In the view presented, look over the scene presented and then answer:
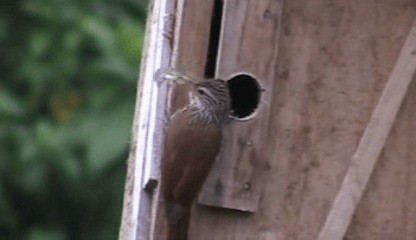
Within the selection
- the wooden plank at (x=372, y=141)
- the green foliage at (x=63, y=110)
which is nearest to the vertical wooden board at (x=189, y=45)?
the wooden plank at (x=372, y=141)

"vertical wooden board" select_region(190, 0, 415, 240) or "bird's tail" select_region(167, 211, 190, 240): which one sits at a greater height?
"vertical wooden board" select_region(190, 0, 415, 240)

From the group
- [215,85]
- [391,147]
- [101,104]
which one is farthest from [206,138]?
[101,104]

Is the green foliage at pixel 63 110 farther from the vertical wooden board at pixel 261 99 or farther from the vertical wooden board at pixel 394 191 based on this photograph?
the vertical wooden board at pixel 394 191

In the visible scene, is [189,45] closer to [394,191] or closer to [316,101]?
[316,101]

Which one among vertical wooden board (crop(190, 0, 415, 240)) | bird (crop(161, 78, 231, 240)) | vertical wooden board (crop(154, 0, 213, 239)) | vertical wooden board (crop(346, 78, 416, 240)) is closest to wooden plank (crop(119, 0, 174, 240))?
vertical wooden board (crop(154, 0, 213, 239))

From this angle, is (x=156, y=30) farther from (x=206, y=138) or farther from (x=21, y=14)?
(x=21, y=14)

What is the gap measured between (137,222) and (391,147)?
85 centimetres

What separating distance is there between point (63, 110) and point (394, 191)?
218 centimetres

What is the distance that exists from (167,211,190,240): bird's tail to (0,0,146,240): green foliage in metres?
1.44

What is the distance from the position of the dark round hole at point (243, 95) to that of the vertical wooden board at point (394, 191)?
1.47 feet

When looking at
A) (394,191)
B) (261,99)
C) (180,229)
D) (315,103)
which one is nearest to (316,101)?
(315,103)

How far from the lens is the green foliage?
809 centimetres

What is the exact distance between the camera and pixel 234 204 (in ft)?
21.4

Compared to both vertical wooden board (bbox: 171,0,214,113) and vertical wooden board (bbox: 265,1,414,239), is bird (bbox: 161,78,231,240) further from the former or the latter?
vertical wooden board (bbox: 265,1,414,239)
